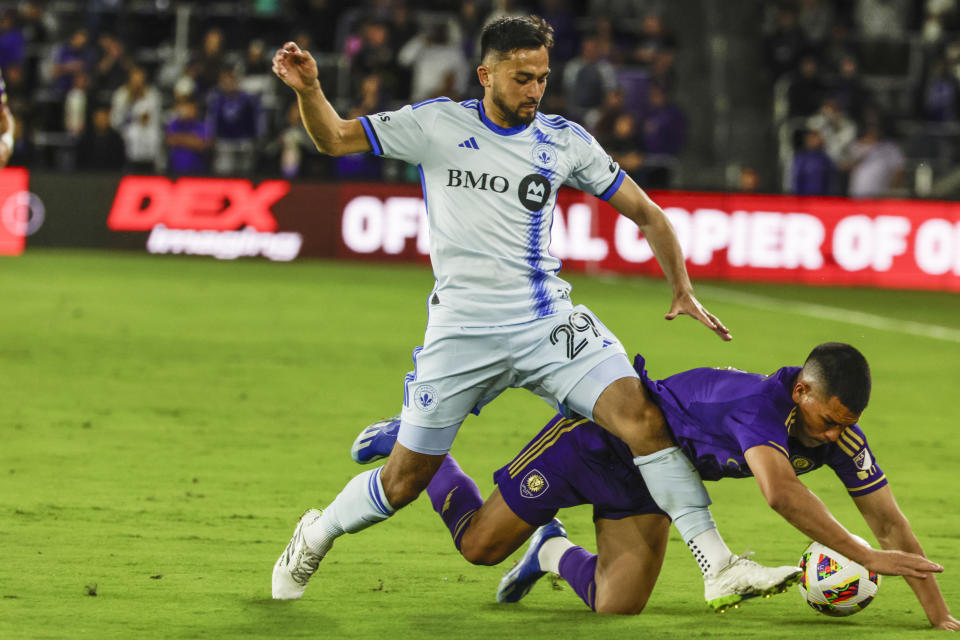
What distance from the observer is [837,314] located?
16.6 metres

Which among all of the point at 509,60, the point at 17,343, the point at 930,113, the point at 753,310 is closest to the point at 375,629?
the point at 509,60

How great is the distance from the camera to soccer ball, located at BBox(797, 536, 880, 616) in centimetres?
552

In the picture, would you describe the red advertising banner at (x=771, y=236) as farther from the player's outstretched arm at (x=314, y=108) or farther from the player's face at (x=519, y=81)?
the player's outstretched arm at (x=314, y=108)

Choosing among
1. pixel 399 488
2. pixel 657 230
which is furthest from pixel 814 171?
pixel 399 488

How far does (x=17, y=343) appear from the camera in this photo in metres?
12.3

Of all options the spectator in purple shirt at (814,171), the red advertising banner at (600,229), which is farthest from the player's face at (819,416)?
the spectator in purple shirt at (814,171)

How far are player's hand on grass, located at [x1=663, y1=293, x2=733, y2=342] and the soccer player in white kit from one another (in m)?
0.04

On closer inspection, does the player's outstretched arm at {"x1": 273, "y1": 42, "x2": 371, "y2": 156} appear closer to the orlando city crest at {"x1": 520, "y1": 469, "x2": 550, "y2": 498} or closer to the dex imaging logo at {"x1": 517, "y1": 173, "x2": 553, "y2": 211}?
the dex imaging logo at {"x1": 517, "y1": 173, "x2": 553, "y2": 211}

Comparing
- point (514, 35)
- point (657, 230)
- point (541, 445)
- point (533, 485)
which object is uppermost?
point (514, 35)

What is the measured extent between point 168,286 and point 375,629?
12.3 m

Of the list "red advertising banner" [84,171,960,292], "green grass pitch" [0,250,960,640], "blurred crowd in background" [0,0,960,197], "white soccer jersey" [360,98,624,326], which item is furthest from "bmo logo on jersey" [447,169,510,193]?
"blurred crowd in background" [0,0,960,197]

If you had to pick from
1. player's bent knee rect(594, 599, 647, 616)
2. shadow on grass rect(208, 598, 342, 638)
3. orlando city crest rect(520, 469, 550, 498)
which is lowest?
shadow on grass rect(208, 598, 342, 638)

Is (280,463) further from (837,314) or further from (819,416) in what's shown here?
(837,314)

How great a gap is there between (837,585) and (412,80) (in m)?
17.1
